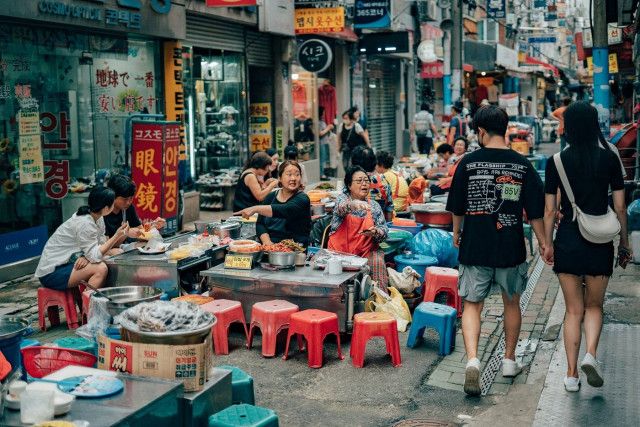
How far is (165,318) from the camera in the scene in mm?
5016

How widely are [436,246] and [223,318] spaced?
10.9 feet

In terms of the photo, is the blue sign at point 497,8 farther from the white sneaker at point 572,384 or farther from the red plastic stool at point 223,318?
the white sneaker at point 572,384

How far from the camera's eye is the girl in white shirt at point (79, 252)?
810cm

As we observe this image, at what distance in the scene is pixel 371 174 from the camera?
1095cm

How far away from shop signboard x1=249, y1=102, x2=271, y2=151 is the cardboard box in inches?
571

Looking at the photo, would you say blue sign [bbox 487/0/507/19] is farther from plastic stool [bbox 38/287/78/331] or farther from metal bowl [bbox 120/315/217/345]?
metal bowl [bbox 120/315/217/345]

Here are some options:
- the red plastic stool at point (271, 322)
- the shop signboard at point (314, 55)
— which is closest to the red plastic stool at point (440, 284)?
the red plastic stool at point (271, 322)

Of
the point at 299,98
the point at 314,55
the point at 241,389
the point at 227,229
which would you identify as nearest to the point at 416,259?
the point at 227,229

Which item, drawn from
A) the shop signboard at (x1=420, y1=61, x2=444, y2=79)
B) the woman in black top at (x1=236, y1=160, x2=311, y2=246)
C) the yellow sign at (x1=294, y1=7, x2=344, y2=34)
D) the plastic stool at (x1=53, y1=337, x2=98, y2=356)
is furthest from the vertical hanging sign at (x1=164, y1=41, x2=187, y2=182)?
the shop signboard at (x1=420, y1=61, x2=444, y2=79)

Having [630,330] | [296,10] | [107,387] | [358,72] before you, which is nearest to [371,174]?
[630,330]

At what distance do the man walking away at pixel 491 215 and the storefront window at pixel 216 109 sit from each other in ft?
35.3

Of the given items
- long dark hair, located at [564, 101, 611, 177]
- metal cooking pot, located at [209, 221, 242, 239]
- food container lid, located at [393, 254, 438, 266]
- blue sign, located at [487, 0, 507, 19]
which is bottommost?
food container lid, located at [393, 254, 438, 266]

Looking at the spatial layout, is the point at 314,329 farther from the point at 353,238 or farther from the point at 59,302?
the point at 59,302

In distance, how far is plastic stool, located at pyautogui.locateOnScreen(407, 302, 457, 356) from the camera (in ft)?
24.5
